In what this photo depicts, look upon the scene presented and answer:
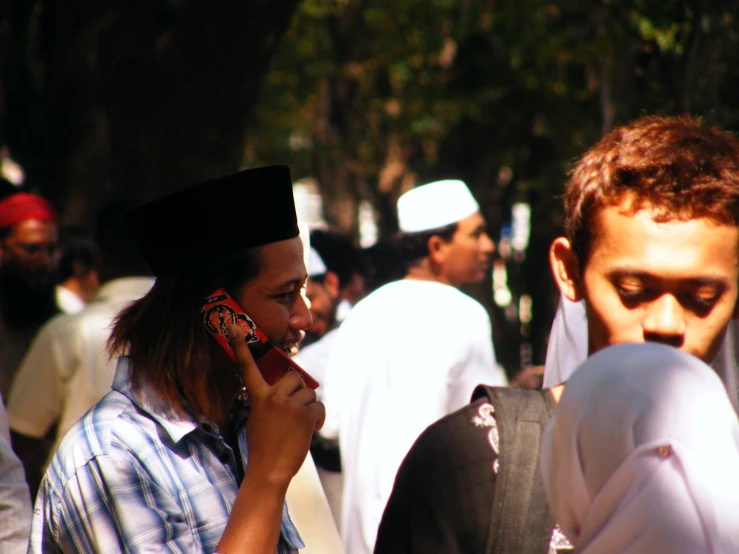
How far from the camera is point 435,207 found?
6070 millimetres

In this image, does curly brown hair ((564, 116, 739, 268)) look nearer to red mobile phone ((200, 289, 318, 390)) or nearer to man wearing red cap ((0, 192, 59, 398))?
red mobile phone ((200, 289, 318, 390))

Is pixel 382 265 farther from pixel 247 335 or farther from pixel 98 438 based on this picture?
pixel 98 438

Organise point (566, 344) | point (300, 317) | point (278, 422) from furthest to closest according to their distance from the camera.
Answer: point (566, 344), point (300, 317), point (278, 422)

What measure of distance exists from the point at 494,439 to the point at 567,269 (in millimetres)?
449

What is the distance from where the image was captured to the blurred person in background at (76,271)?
756cm

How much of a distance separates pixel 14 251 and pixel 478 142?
9.20 m

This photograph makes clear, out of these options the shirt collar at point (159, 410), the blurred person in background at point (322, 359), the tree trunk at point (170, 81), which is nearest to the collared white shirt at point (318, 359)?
the blurred person in background at point (322, 359)

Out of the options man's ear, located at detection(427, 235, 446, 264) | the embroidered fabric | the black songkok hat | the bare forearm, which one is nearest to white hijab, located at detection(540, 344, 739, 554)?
the embroidered fabric

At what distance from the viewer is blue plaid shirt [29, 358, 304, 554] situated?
2131mm

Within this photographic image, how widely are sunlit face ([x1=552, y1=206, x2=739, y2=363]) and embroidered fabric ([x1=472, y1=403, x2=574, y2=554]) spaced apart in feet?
0.89

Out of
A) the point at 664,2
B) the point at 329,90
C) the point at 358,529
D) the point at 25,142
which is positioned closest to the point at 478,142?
the point at 329,90

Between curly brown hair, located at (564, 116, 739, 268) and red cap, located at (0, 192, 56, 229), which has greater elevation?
curly brown hair, located at (564, 116, 739, 268)

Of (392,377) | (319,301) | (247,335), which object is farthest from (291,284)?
(319,301)

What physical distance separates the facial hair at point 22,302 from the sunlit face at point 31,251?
6 centimetres
